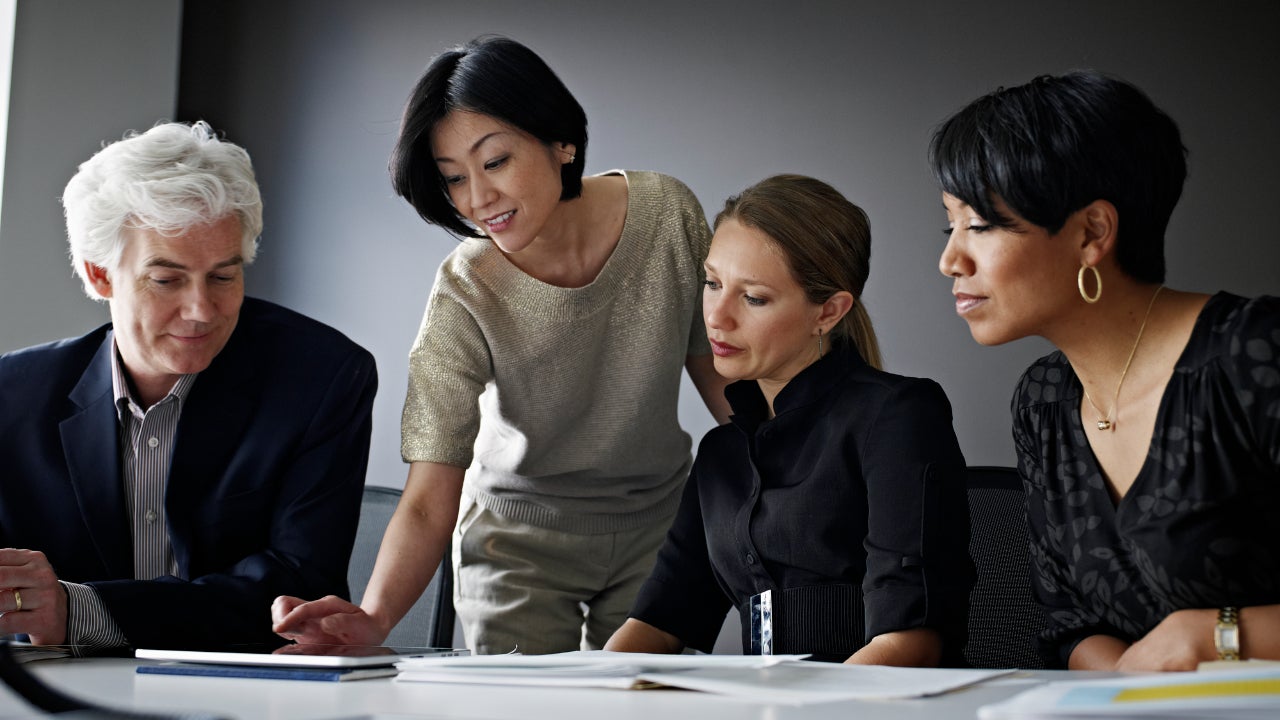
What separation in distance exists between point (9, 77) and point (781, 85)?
2.04 metres

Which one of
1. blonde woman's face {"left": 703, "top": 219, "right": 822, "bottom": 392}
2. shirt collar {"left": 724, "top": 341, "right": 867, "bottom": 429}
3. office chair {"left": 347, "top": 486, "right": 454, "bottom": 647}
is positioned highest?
blonde woman's face {"left": 703, "top": 219, "right": 822, "bottom": 392}

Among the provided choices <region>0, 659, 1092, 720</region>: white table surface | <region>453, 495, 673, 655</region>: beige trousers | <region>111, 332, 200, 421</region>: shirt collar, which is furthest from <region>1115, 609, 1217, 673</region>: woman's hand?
<region>111, 332, 200, 421</region>: shirt collar

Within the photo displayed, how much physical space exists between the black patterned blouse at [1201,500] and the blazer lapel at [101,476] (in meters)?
1.35

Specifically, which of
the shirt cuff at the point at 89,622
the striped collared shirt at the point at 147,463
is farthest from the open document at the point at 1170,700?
the striped collared shirt at the point at 147,463

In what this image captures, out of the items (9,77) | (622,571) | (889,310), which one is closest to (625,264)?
(622,571)

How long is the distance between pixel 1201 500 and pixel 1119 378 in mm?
190

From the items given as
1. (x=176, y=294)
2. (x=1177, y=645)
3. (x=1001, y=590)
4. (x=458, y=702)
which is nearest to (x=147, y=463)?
(x=176, y=294)

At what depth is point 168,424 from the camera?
1859 millimetres

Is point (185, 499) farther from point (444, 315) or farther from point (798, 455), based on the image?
point (798, 455)

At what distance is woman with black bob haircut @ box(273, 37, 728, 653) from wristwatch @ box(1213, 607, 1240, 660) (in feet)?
A: 3.34

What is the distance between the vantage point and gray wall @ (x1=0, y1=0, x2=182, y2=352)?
121 inches

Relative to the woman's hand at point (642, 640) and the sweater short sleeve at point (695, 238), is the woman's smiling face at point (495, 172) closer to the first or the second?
the sweater short sleeve at point (695, 238)

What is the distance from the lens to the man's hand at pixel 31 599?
1.46 metres

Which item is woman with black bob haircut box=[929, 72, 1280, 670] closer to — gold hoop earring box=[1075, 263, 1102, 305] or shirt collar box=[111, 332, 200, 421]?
gold hoop earring box=[1075, 263, 1102, 305]
